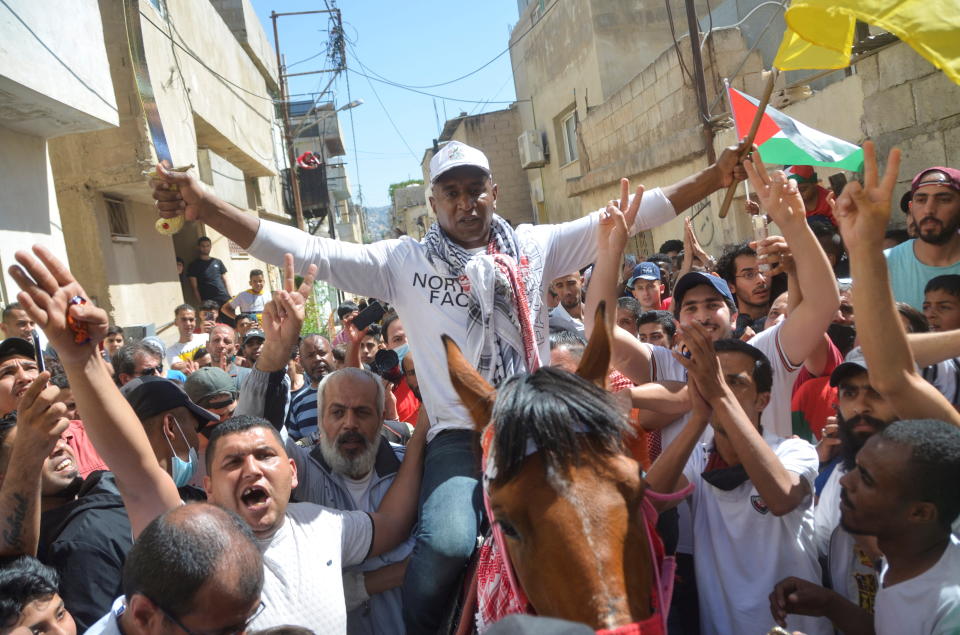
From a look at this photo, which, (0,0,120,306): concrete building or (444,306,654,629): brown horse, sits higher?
(0,0,120,306): concrete building

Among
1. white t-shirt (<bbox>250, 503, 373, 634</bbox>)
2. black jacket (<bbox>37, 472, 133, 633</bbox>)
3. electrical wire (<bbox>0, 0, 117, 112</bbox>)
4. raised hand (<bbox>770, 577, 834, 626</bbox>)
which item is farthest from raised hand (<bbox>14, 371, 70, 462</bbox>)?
electrical wire (<bbox>0, 0, 117, 112</bbox>)

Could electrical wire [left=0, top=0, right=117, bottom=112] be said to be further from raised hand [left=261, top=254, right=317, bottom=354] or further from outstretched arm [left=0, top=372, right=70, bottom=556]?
outstretched arm [left=0, top=372, right=70, bottom=556]

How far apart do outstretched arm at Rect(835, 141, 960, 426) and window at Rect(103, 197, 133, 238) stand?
1144 centimetres

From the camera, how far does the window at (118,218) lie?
11688mm

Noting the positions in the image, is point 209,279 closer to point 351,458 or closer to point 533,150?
point 351,458

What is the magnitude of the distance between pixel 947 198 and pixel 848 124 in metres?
4.29

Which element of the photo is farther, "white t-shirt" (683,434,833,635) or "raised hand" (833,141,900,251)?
"white t-shirt" (683,434,833,635)

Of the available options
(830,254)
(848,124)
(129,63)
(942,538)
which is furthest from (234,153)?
(942,538)

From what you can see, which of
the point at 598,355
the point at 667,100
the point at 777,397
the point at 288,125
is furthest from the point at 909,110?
the point at 288,125

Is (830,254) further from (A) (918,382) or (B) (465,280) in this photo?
(B) (465,280)

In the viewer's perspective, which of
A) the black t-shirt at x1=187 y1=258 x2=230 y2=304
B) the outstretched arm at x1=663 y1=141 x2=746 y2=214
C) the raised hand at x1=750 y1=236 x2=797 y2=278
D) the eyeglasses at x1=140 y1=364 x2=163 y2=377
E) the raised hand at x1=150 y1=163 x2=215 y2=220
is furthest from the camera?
the black t-shirt at x1=187 y1=258 x2=230 y2=304

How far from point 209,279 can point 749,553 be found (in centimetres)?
1258

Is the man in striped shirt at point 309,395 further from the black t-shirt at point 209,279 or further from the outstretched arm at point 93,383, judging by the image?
the black t-shirt at point 209,279

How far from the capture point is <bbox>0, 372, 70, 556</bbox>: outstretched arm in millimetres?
2520
